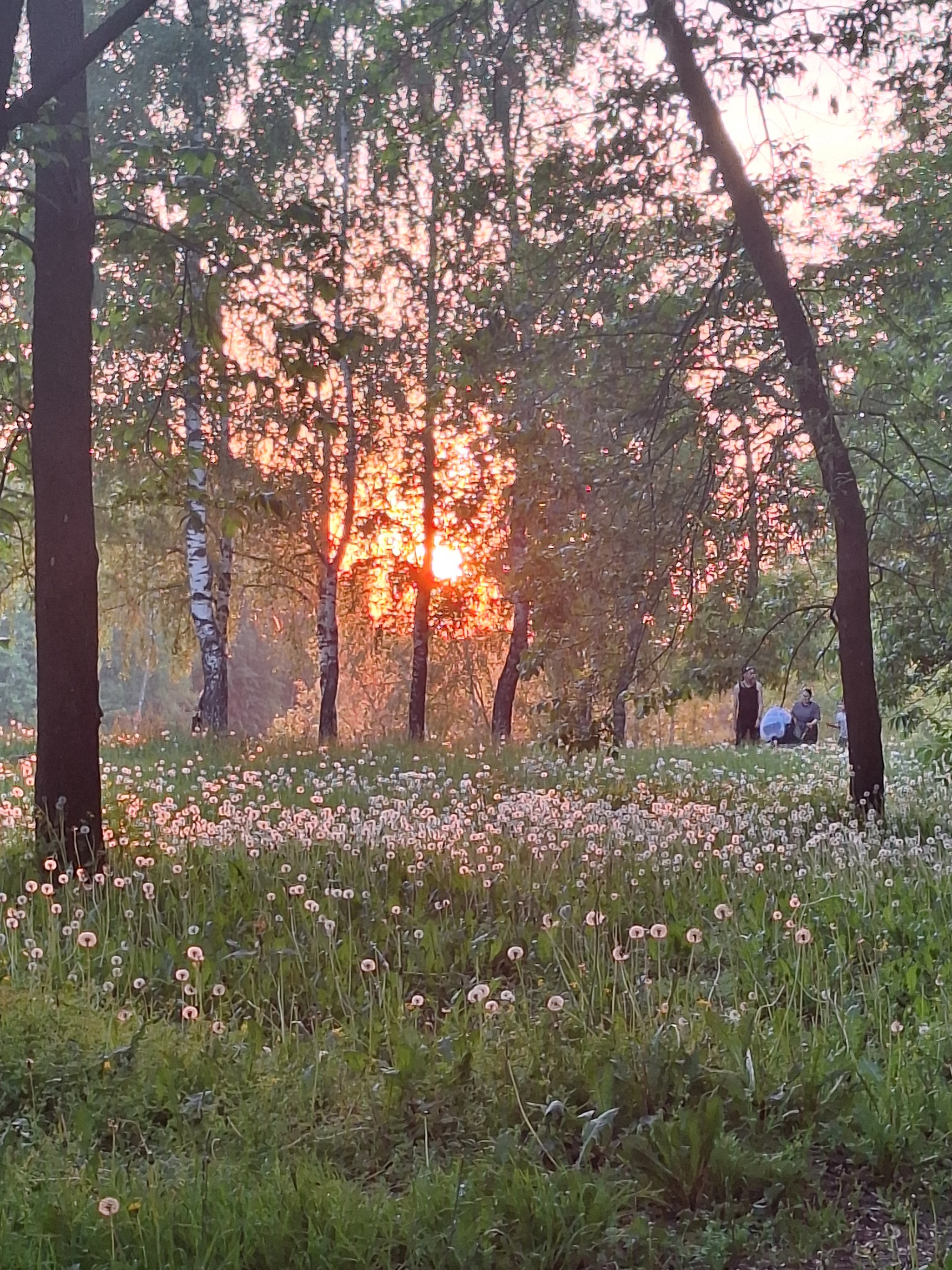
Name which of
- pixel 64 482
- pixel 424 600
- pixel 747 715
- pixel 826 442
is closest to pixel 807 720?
pixel 747 715

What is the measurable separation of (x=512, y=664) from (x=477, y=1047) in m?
17.7

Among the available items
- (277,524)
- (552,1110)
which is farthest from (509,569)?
(552,1110)

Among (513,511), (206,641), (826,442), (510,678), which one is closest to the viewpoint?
(826,442)

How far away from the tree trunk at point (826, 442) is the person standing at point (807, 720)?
16.4 m

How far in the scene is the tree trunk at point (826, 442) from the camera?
8.49m

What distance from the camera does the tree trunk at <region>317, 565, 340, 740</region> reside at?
20109 mm

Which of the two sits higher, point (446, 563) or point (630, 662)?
point (446, 563)

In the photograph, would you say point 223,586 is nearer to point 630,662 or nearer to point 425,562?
point 425,562

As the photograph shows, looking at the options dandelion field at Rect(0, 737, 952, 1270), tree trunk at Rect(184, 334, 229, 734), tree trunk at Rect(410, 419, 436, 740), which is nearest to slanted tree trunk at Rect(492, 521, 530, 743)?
tree trunk at Rect(410, 419, 436, 740)

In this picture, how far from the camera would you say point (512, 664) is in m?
21.8

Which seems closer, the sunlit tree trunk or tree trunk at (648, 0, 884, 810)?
tree trunk at (648, 0, 884, 810)

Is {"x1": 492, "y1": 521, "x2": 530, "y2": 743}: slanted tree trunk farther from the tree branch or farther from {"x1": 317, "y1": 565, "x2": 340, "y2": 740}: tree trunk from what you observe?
the tree branch

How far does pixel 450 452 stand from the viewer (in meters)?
19.6

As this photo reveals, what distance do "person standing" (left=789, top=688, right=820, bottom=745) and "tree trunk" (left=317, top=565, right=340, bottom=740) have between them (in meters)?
10.7
